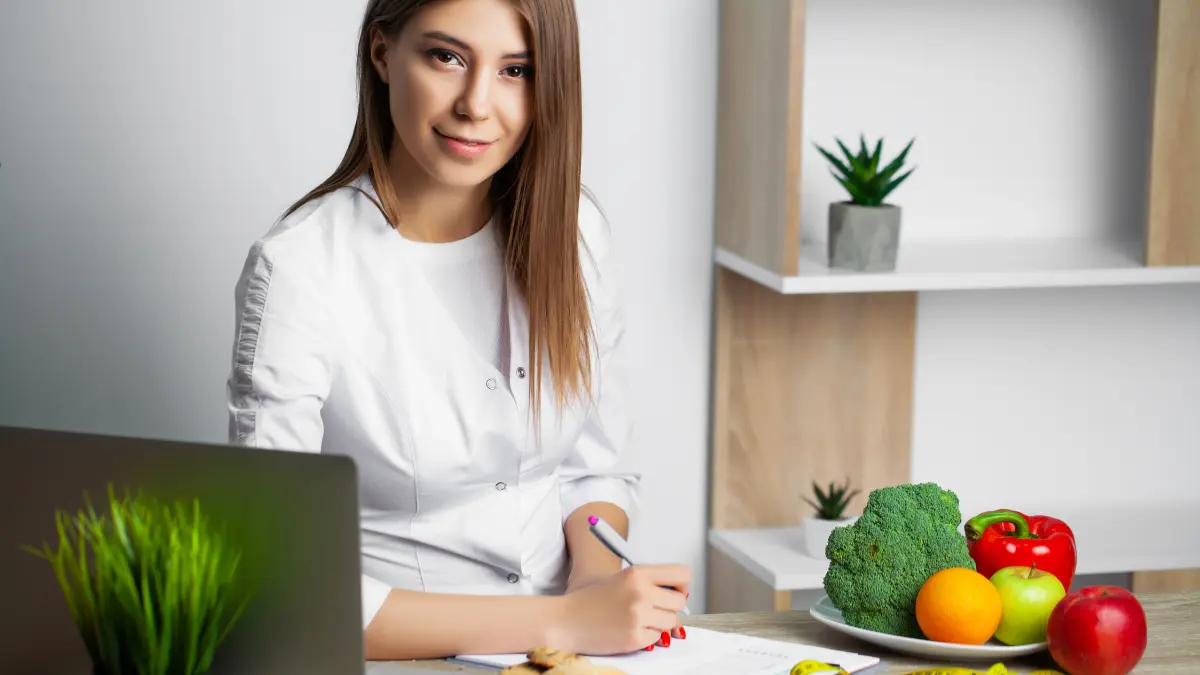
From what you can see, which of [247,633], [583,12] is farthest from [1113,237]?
[247,633]

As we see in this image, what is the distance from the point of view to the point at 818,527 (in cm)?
225

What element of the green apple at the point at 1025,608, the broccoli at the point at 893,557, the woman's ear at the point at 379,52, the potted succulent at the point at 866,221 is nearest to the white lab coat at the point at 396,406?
the woman's ear at the point at 379,52

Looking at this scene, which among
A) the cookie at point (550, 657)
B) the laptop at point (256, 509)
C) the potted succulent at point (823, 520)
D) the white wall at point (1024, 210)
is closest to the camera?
the laptop at point (256, 509)

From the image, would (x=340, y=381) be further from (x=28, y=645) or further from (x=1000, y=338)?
(x=1000, y=338)

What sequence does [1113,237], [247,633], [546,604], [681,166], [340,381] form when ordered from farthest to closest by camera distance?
[1113,237] → [681,166] → [340,381] → [546,604] → [247,633]

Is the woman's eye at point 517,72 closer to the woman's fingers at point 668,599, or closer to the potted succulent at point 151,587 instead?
the woman's fingers at point 668,599

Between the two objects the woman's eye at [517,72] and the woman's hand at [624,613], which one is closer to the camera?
the woman's hand at [624,613]

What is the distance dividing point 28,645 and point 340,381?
598 millimetres

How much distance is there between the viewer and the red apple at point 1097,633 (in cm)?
111

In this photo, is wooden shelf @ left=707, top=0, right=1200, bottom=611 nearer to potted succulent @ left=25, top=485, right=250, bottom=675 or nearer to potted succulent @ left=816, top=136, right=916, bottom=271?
potted succulent @ left=816, top=136, right=916, bottom=271

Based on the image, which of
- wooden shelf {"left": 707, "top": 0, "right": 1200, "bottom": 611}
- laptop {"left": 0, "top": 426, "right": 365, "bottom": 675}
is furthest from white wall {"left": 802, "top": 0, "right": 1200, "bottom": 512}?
laptop {"left": 0, "top": 426, "right": 365, "bottom": 675}

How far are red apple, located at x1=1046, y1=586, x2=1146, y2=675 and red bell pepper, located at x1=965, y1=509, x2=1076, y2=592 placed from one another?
0.12 m

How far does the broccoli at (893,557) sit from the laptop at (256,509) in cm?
56

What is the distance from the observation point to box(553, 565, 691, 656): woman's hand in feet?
3.89
